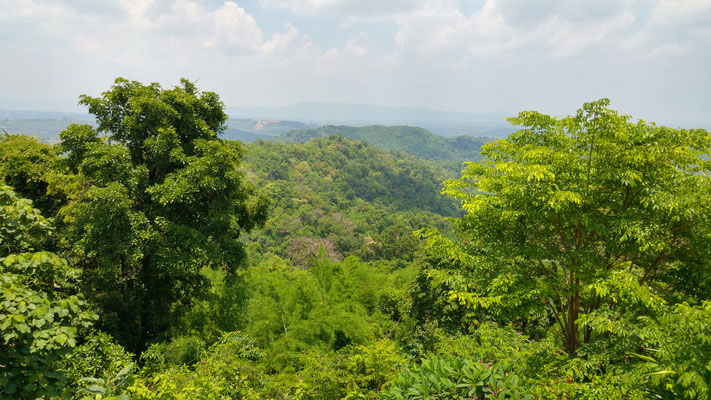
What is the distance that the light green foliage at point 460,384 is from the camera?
121 inches

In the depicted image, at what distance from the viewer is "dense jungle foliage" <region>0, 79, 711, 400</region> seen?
3.04 m

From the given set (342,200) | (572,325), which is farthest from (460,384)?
(342,200)

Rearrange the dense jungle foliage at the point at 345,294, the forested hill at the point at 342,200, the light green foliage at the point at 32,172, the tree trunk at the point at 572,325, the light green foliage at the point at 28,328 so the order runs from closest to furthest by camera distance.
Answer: the light green foliage at the point at 28,328, the dense jungle foliage at the point at 345,294, the tree trunk at the point at 572,325, the light green foliage at the point at 32,172, the forested hill at the point at 342,200

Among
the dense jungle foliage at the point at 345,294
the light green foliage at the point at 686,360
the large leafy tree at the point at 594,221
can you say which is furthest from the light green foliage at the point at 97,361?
the light green foliage at the point at 686,360

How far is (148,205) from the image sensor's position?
30.2 feet

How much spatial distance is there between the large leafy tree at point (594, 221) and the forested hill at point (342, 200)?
38.8 metres

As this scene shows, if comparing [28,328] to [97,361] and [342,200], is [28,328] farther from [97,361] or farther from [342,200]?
[342,200]

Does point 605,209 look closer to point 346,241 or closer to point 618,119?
point 618,119

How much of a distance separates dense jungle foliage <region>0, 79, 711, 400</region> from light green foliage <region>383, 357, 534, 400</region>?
0.03 meters

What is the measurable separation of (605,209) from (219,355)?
6.72 meters

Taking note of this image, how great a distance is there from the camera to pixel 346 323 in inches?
442

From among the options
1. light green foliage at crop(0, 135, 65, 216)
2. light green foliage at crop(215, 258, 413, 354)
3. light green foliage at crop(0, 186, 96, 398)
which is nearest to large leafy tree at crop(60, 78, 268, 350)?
light green foliage at crop(0, 135, 65, 216)

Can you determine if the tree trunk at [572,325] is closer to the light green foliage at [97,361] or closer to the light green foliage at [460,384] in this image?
the light green foliage at [460,384]

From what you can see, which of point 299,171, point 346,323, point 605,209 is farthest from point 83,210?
point 299,171
